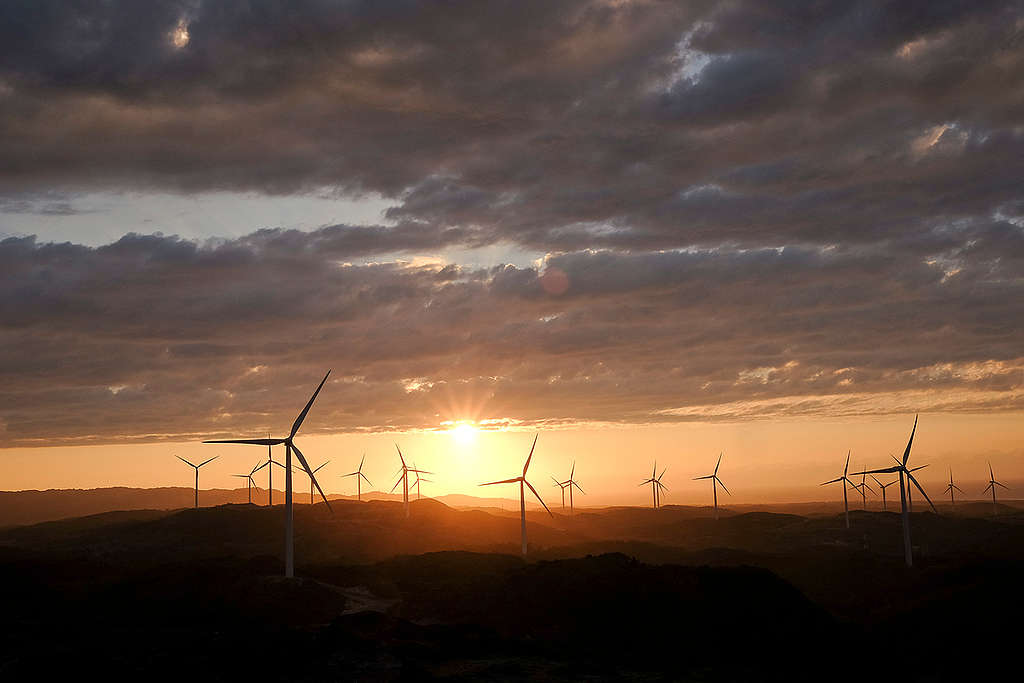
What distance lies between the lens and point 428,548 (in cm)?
15725

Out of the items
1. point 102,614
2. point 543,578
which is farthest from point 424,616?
point 102,614

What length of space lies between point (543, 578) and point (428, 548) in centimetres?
6669

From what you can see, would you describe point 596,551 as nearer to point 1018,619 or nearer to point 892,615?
point 892,615

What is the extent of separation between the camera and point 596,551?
159500 mm

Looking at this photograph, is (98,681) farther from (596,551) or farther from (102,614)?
(596,551)

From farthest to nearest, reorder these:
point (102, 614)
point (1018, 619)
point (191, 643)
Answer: point (102, 614), point (1018, 619), point (191, 643)

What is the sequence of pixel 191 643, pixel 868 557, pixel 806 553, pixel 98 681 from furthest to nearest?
1. pixel 806 553
2. pixel 868 557
3. pixel 191 643
4. pixel 98 681

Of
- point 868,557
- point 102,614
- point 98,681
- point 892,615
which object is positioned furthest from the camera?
point 868,557

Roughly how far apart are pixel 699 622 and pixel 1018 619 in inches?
1111

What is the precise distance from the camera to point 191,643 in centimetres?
7044

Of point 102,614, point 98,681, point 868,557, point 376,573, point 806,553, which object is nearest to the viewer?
point 98,681

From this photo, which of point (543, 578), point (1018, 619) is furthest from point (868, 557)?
point (543, 578)

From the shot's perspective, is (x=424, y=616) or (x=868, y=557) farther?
(x=868, y=557)

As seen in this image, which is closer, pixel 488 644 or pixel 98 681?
pixel 98 681
